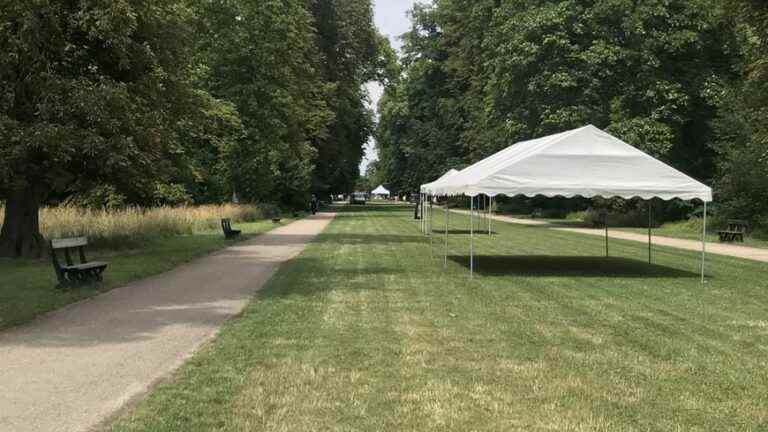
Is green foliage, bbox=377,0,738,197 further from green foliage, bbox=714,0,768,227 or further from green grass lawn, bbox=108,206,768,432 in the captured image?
green grass lawn, bbox=108,206,768,432

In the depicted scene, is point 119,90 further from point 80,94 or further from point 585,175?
point 585,175

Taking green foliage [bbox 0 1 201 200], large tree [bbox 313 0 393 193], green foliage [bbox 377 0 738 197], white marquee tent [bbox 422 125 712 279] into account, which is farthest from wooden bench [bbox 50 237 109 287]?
large tree [bbox 313 0 393 193]

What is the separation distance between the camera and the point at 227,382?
6.12m

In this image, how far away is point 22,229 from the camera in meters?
16.7

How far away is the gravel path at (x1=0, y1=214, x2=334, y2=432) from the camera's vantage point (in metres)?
5.43

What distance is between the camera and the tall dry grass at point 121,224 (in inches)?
770

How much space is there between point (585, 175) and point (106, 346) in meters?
9.80

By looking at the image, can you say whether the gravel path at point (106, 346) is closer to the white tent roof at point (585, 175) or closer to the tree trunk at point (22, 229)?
the tree trunk at point (22, 229)

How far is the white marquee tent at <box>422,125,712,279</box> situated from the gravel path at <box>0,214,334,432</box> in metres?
4.97

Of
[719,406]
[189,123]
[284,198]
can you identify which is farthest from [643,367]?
[284,198]

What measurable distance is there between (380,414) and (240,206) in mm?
30819

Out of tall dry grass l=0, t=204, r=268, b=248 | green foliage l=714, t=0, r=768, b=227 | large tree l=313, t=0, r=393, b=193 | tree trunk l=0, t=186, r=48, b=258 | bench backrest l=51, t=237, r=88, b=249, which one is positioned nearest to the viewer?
bench backrest l=51, t=237, r=88, b=249

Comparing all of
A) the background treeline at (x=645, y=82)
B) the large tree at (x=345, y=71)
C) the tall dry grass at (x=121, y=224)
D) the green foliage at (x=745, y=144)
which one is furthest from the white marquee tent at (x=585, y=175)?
the large tree at (x=345, y=71)

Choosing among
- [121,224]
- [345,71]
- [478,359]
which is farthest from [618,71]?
[478,359]
